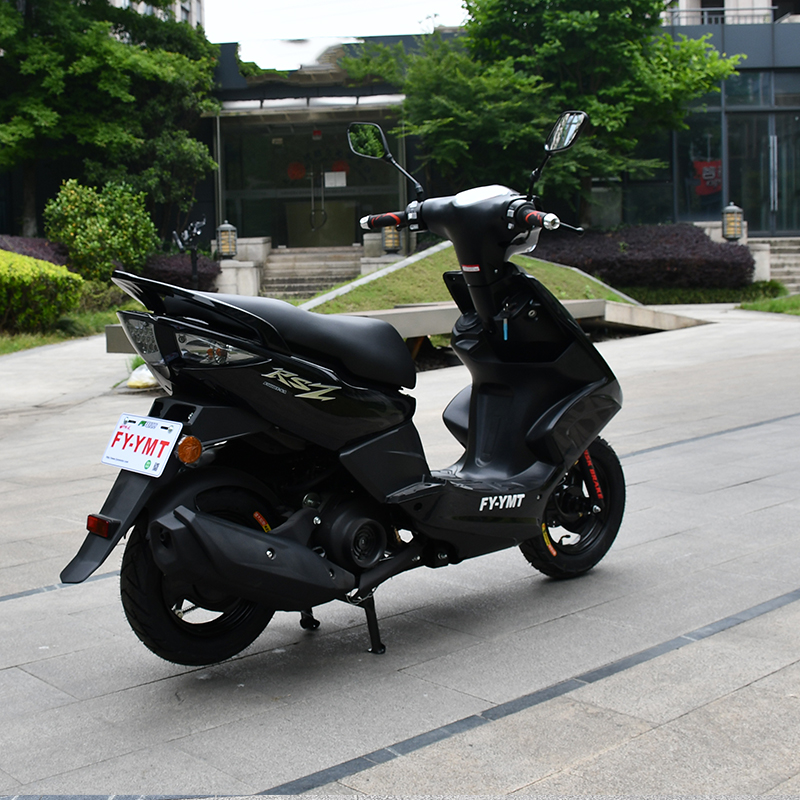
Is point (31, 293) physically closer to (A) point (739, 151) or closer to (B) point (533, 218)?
(B) point (533, 218)

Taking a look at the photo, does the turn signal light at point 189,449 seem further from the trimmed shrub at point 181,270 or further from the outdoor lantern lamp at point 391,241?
the outdoor lantern lamp at point 391,241

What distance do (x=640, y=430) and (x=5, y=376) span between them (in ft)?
27.1

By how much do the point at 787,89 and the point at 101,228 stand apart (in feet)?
58.4

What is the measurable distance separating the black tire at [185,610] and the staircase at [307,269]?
20544 mm

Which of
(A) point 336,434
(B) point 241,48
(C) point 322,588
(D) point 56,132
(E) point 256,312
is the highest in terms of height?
(B) point 241,48

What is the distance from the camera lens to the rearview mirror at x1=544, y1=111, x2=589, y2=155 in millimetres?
3771

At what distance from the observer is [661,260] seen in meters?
21.9

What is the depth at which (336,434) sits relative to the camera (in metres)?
3.23

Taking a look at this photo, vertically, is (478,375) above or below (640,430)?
above

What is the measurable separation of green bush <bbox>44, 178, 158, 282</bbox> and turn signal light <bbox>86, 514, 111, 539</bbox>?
18.7 m

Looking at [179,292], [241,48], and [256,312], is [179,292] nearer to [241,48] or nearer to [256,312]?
[256,312]

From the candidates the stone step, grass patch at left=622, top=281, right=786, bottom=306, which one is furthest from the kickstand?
the stone step

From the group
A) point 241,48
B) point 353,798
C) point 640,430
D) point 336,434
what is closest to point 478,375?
point 336,434

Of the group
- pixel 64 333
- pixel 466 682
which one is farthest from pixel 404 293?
pixel 466 682
